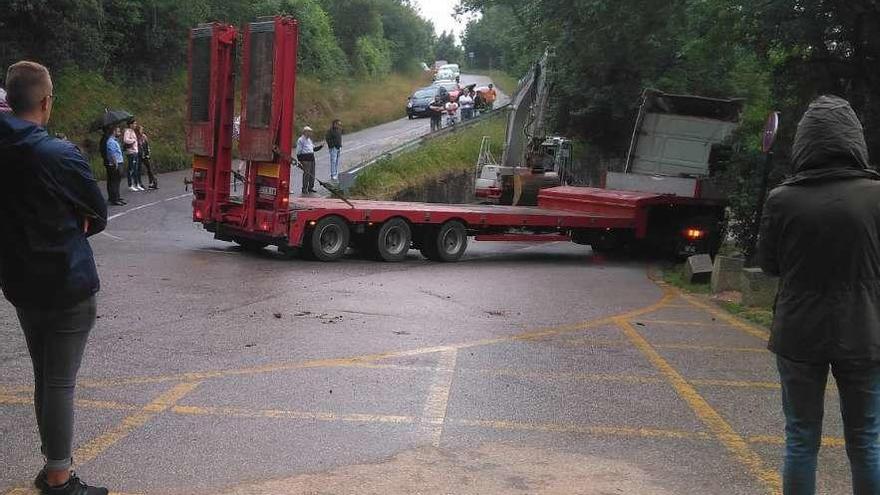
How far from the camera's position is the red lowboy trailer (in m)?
13.6

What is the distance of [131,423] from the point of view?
5422mm

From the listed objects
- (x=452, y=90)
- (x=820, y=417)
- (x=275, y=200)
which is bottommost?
(x=275, y=200)

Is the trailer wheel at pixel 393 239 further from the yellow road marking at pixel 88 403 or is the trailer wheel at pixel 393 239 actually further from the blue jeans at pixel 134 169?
the blue jeans at pixel 134 169

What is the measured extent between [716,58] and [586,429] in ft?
57.3

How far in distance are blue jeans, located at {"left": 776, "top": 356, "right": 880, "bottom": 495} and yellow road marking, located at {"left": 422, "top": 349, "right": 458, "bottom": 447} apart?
2.13 metres

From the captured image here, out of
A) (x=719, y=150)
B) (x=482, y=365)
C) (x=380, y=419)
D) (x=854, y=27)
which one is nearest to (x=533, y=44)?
(x=719, y=150)

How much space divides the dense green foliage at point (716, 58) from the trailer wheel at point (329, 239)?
22.0ft

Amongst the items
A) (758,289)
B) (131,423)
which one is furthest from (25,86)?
(758,289)

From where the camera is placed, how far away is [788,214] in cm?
378

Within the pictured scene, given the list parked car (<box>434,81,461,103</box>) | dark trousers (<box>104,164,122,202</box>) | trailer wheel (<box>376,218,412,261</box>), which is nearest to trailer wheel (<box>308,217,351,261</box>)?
trailer wheel (<box>376,218,412,261</box>)

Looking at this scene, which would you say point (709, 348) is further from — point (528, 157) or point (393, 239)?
point (528, 157)

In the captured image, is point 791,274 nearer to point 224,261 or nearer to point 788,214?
point 788,214

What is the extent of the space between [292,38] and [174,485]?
9.99 m

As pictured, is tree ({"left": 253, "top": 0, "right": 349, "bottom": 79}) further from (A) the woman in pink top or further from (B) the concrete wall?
(A) the woman in pink top
